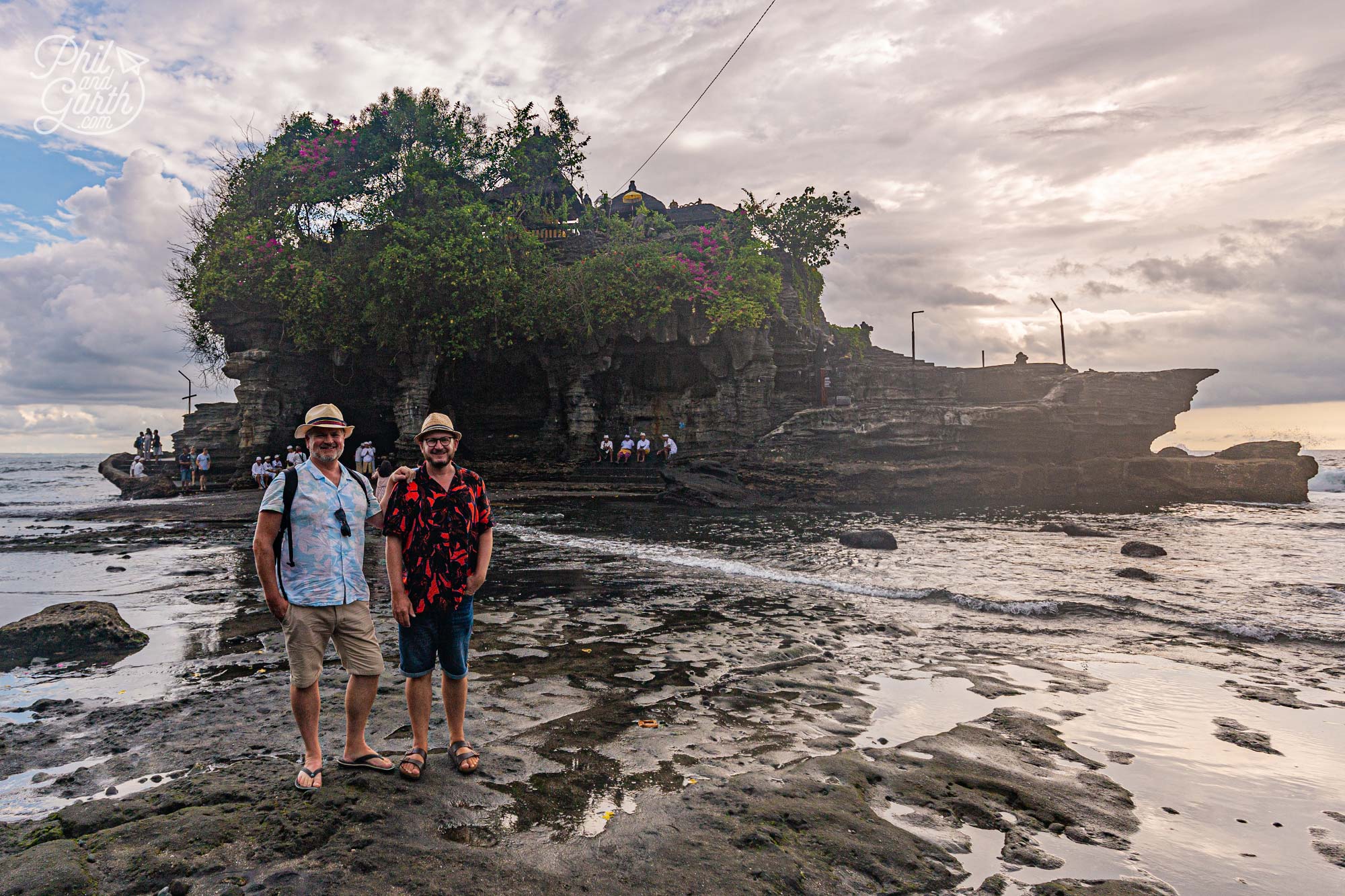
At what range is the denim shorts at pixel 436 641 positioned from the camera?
149 inches

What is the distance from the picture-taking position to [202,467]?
28.9 meters

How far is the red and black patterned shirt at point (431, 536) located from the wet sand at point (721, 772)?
3.12 ft

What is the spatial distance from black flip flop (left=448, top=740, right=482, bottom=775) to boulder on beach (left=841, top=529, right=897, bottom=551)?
11246 millimetres

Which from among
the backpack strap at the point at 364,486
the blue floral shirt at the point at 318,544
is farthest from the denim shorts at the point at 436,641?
the backpack strap at the point at 364,486

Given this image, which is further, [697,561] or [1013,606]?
[697,561]

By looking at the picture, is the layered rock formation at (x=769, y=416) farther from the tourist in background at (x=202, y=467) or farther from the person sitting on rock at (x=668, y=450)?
the tourist in background at (x=202, y=467)

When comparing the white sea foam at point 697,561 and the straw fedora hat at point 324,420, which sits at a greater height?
the straw fedora hat at point 324,420

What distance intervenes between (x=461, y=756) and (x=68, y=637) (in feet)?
16.2

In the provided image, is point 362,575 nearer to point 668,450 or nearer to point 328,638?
point 328,638

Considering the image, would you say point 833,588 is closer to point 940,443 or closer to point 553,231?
point 940,443

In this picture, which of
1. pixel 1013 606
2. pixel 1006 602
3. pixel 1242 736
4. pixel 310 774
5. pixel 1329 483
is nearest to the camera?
pixel 310 774

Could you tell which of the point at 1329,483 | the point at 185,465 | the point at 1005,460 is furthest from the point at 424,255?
the point at 1329,483

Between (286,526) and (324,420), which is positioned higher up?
(324,420)

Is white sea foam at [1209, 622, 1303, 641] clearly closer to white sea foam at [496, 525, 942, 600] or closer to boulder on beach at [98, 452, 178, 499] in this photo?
white sea foam at [496, 525, 942, 600]
